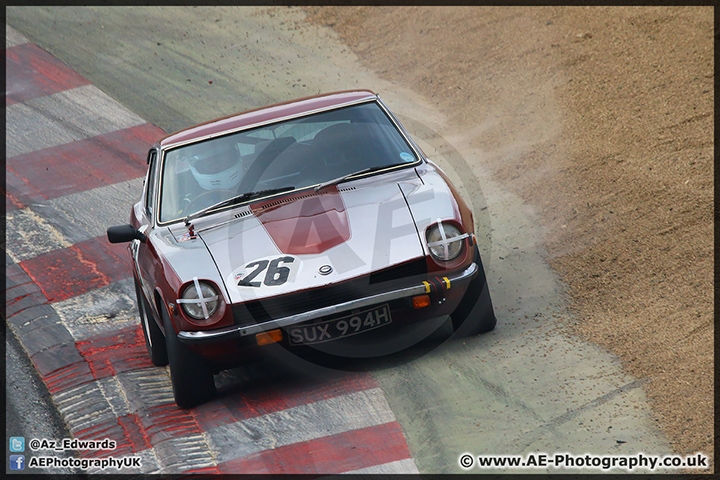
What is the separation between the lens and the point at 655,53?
33.1 ft

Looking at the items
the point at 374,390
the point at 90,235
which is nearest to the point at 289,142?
the point at 374,390

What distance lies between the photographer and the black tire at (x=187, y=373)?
16.9 ft

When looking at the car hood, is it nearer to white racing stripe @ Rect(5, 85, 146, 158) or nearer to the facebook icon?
the facebook icon

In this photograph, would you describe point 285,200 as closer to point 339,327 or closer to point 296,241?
point 296,241

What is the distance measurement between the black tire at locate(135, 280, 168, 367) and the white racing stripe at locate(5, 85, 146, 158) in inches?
251

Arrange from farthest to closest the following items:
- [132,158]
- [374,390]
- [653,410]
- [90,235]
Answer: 1. [132,158]
2. [90,235]
3. [374,390]
4. [653,410]

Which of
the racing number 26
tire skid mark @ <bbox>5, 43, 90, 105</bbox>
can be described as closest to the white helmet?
the racing number 26

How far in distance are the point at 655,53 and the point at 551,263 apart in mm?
4575

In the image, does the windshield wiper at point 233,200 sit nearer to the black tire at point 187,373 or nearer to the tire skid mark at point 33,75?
the black tire at point 187,373

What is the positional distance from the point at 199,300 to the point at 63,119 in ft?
28.7

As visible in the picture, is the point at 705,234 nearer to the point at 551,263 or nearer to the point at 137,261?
the point at 551,263

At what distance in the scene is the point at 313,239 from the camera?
5.22 metres

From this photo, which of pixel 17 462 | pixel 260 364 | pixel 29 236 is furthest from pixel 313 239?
pixel 29 236

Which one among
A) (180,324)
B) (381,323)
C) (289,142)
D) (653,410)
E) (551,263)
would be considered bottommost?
(551,263)
